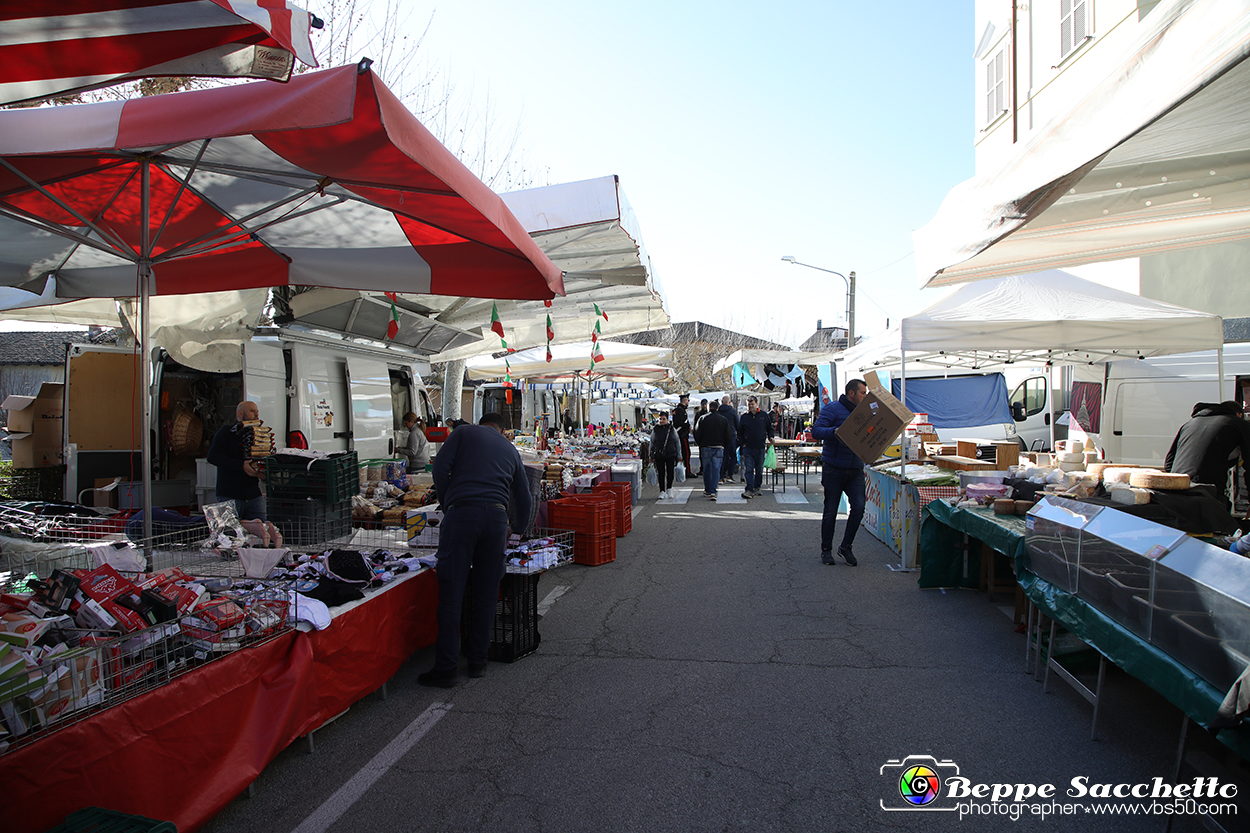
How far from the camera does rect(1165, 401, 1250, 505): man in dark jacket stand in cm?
588

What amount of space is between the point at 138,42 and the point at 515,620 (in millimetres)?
4125

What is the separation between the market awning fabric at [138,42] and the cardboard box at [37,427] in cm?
610

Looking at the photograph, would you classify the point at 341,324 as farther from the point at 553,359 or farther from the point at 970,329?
the point at 970,329

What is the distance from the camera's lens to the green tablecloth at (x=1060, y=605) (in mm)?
2707

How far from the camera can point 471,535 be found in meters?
4.65

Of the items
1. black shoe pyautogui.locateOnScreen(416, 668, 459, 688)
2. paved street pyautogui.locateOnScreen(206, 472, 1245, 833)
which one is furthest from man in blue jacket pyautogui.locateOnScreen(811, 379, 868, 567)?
black shoe pyautogui.locateOnScreen(416, 668, 459, 688)

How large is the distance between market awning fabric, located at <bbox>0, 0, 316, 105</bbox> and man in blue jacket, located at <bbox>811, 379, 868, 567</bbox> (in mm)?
6513

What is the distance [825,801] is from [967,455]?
23.3ft

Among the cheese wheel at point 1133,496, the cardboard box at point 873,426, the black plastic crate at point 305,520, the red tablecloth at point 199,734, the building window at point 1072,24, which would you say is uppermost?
the building window at point 1072,24

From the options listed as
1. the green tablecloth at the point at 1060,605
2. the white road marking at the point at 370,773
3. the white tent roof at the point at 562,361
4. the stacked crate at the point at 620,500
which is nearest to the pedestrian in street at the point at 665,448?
the white tent roof at the point at 562,361

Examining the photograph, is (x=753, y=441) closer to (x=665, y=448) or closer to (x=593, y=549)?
(x=665, y=448)

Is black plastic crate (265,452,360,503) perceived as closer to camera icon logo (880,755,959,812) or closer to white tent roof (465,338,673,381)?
camera icon logo (880,755,959,812)

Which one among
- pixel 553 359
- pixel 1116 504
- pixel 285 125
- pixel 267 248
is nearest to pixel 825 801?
pixel 1116 504

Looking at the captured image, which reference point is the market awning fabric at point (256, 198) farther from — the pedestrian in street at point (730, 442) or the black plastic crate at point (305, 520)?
the pedestrian in street at point (730, 442)
